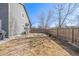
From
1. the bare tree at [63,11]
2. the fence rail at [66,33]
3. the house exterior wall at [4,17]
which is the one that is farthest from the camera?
the house exterior wall at [4,17]

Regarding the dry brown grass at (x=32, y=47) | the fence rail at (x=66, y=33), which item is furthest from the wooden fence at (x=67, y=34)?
the dry brown grass at (x=32, y=47)

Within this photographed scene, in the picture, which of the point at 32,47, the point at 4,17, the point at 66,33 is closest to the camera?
the point at 32,47

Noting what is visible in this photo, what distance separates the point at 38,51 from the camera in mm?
5562

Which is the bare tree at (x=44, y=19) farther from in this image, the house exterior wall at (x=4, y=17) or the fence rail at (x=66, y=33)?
the house exterior wall at (x=4, y=17)

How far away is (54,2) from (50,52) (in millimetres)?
1541

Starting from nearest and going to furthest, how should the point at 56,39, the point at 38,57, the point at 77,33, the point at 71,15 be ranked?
the point at 38,57 → the point at 71,15 → the point at 77,33 → the point at 56,39

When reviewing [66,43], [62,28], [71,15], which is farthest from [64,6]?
[66,43]

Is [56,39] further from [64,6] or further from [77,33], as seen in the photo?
[64,6]

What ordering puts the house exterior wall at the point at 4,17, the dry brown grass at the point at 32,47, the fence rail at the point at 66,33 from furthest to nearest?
the house exterior wall at the point at 4,17 → the fence rail at the point at 66,33 → the dry brown grass at the point at 32,47

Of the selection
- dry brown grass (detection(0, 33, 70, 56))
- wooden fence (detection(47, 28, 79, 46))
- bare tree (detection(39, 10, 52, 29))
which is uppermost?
bare tree (detection(39, 10, 52, 29))

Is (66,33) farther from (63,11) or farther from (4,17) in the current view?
(4,17)

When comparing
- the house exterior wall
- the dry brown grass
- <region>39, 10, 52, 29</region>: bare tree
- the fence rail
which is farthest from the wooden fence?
the house exterior wall

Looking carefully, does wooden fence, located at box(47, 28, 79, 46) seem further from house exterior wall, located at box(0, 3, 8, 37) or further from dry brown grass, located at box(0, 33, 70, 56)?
house exterior wall, located at box(0, 3, 8, 37)

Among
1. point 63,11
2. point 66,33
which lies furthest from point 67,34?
point 63,11
